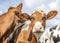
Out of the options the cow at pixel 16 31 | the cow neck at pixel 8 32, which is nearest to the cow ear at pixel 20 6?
the cow at pixel 16 31

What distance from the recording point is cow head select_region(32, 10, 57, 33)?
1124 cm

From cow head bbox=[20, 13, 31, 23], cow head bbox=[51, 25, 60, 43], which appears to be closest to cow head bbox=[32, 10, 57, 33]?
cow head bbox=[20, 13, 31, 23]

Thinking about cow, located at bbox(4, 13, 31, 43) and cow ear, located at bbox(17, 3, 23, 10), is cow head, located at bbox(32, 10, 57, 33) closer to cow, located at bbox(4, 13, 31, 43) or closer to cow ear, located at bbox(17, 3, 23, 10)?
cow, located at bbox(4, 13, 31, 43)

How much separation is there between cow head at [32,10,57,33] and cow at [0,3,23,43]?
106 centimetres

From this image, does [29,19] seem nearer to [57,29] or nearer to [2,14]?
[2,14]

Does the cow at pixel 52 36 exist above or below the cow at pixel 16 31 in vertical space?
above

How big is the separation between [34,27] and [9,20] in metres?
2.07

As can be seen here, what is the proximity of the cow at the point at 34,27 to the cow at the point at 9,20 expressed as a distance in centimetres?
44

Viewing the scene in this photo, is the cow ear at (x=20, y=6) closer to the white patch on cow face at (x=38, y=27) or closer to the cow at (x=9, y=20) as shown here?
the cow at (x=9, y=20)

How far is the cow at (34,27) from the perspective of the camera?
11.3m

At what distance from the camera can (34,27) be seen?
11367 mm

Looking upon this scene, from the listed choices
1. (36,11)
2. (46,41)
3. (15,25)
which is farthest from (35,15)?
(46,41)

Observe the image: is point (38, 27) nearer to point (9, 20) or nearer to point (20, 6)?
point (9, 20)

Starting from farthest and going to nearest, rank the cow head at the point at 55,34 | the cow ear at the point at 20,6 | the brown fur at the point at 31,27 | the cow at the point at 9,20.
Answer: the cow ear at the point at 20,6
the cow at the point at 9,20
the brown fur at the point at 31,27
the cow head at the point at 55,34
